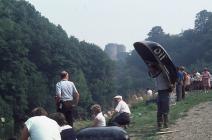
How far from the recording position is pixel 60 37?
8456 cm

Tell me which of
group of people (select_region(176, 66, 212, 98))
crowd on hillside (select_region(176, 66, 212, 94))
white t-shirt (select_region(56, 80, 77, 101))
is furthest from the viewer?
crowd on hillside (select_region(176, 66, 212, 94))

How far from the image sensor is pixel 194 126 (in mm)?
14844

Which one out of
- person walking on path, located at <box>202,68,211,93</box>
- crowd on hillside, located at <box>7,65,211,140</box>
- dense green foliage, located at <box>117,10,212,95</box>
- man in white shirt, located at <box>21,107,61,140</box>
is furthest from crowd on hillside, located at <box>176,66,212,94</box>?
dense green foliage, located at <box>117,10,212,95</box>

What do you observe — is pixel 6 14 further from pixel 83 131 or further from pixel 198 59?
pixel 83 131

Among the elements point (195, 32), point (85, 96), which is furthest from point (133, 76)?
point (85, 96)

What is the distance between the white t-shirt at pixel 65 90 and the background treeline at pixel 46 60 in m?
24.1

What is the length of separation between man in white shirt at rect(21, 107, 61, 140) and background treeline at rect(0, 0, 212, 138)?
1120 inches

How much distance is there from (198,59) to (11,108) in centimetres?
5572

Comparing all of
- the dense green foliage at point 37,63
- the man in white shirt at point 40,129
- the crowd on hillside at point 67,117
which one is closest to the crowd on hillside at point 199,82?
the crowd on hillside at point 67,117

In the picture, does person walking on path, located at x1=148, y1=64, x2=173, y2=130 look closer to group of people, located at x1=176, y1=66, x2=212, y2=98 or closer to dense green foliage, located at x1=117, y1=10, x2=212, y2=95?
group of people, located at x1=176, y1=66, x2=212, y2=98

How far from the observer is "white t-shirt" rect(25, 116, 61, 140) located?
870cm

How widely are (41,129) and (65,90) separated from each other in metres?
4.55

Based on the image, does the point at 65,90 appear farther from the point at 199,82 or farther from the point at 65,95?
the point at 199,82

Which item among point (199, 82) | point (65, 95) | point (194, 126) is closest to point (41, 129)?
point (65, 95)
